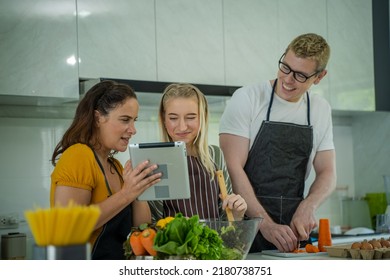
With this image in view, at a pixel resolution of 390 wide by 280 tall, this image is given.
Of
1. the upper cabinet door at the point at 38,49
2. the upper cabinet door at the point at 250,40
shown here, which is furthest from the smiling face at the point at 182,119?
Answer: the upper cabinet door at the point at 250,40

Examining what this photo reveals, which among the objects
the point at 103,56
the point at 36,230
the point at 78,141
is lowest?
the point at 36,230

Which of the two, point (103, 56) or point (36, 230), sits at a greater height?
point (103, 56)

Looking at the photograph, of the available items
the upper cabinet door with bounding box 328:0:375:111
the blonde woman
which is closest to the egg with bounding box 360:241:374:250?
the blonde woman

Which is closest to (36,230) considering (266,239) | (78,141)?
(78,141)

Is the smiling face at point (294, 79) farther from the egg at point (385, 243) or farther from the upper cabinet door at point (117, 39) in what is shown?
the upper cabinet door at point (117, 39)

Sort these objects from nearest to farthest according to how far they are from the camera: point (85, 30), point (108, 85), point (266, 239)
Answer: point (108, 85)
point (266, 239)
point (85, 30)

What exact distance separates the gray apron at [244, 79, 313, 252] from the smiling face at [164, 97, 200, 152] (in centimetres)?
30

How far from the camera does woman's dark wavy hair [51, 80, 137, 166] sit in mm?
1539

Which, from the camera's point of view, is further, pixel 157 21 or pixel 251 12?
pixel 251 12

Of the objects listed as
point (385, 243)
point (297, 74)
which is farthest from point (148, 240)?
point (297, 74)

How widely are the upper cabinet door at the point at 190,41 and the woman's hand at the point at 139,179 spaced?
988mm
